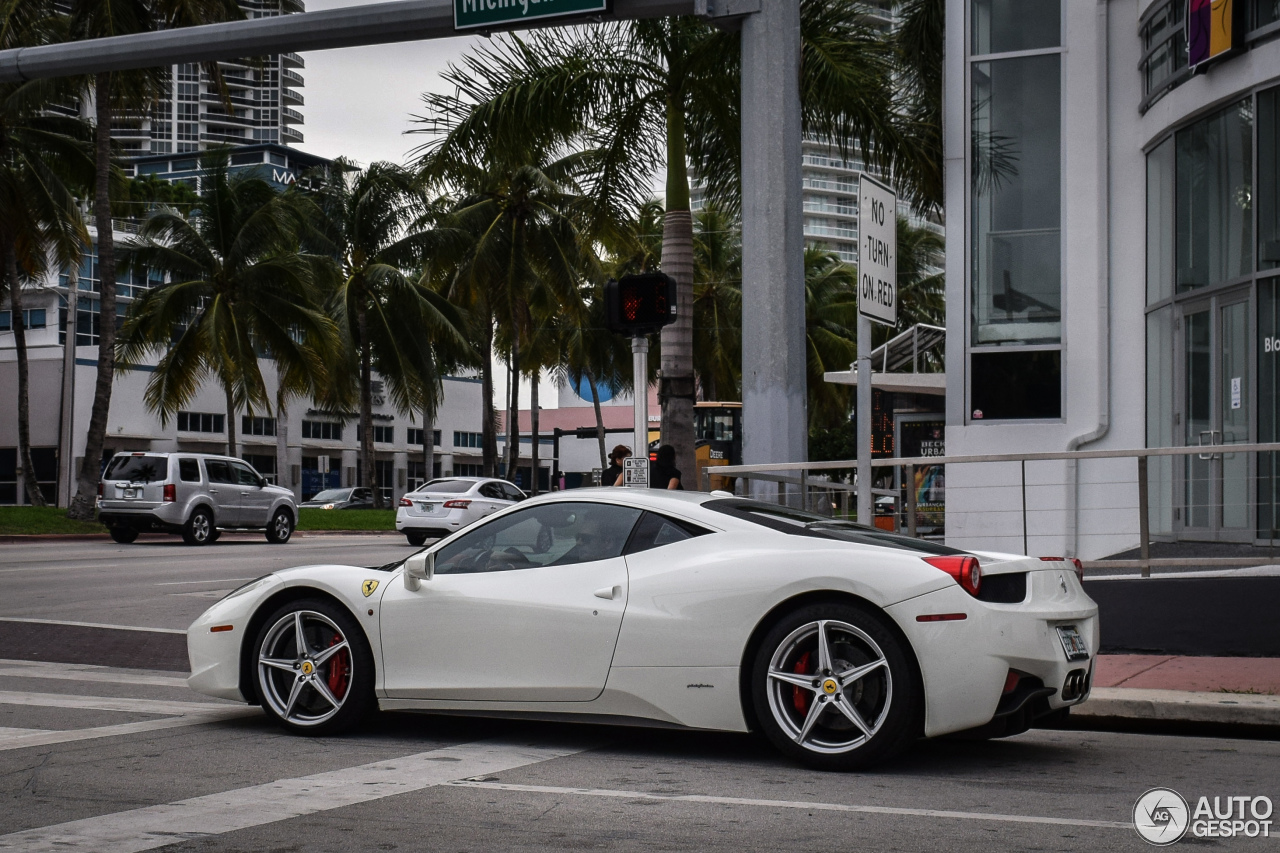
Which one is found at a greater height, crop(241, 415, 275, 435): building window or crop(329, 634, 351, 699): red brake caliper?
crop(241, 415, 275, 435): building window

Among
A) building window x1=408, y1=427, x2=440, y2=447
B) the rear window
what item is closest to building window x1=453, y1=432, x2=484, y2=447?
building window x1=408, y1=427, x2=440, y2=447

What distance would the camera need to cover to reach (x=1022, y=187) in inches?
588

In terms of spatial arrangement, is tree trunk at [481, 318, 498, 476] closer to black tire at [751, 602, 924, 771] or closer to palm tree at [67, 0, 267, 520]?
palm tree at [67, 0, 267, 520]

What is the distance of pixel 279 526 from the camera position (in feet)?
95.0

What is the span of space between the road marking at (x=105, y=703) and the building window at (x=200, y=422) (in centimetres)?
5169

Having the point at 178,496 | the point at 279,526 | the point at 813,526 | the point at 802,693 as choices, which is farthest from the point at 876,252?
the point at 279,526

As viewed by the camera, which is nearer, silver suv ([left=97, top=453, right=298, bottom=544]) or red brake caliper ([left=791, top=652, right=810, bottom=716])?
red brake caliper ([left=791, top=652, right=810, bottom=716])

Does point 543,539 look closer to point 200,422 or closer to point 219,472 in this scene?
point 219,472

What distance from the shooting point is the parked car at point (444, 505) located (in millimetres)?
28188

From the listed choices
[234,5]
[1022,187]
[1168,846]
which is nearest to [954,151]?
[1022,187]

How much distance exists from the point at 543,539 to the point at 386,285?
1524 inches

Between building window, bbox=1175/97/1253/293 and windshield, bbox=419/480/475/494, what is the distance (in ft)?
57.8

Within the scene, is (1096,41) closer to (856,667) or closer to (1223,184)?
(1223,184)

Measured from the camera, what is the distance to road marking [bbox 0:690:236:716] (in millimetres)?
7590
